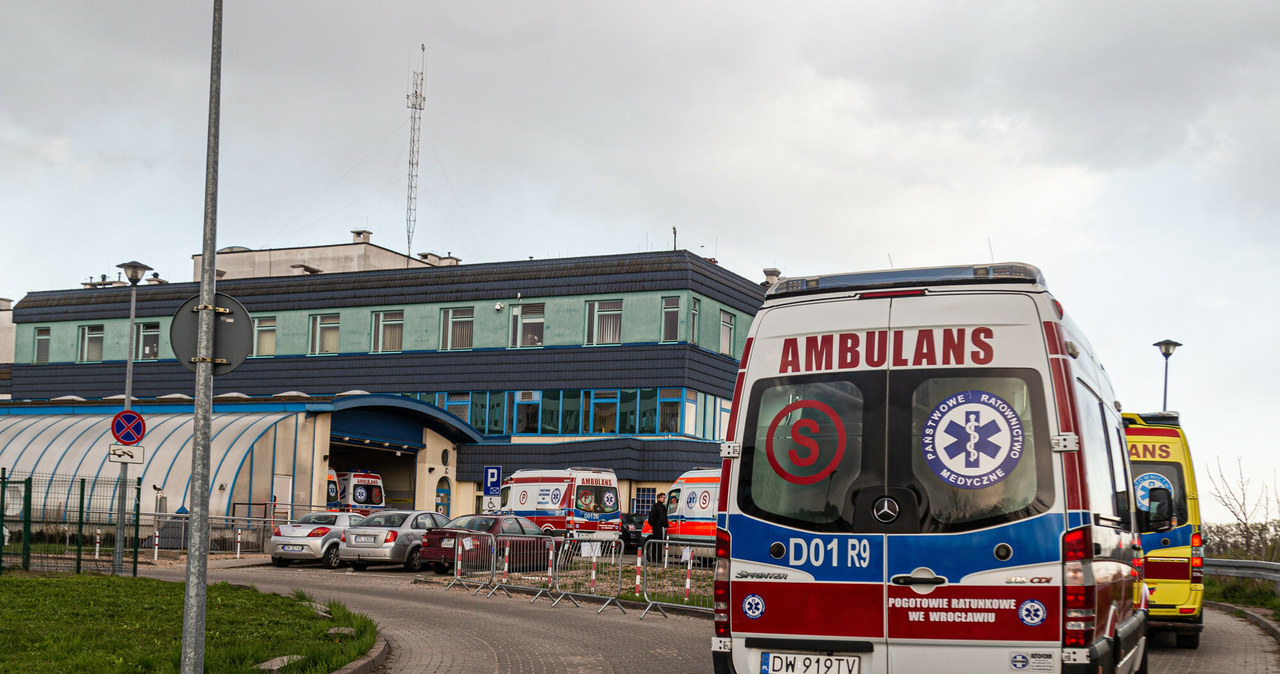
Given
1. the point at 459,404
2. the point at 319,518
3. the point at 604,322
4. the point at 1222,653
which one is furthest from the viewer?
the point at 459,404

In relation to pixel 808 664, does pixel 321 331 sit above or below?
above

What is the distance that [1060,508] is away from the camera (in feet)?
22.2

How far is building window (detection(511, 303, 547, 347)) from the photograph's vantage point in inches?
1861

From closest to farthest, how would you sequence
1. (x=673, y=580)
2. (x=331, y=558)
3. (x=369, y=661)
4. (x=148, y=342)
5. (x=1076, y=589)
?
1. (x=1076, y=589)
2. (x=369, y=661)
3. (x=673, y=580)
4. (x=331, y=558)
5. (x=148, y=342)

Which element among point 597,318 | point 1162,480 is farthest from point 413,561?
point 1162,480

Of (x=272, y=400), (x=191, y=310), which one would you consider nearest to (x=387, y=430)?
(x=272, y=400)

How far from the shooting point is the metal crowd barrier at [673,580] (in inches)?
779

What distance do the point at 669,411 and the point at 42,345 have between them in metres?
30.3

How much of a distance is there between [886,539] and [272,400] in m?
35.9

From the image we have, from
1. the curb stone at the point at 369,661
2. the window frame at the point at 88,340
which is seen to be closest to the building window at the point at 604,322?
the window frame at the point at 88,340

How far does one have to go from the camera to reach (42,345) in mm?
56656

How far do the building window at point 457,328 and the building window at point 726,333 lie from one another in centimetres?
956

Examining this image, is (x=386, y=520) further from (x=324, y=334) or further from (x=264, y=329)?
(x=264, y=329)

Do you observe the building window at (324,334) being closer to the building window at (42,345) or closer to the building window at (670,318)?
the building window at (42,345)
